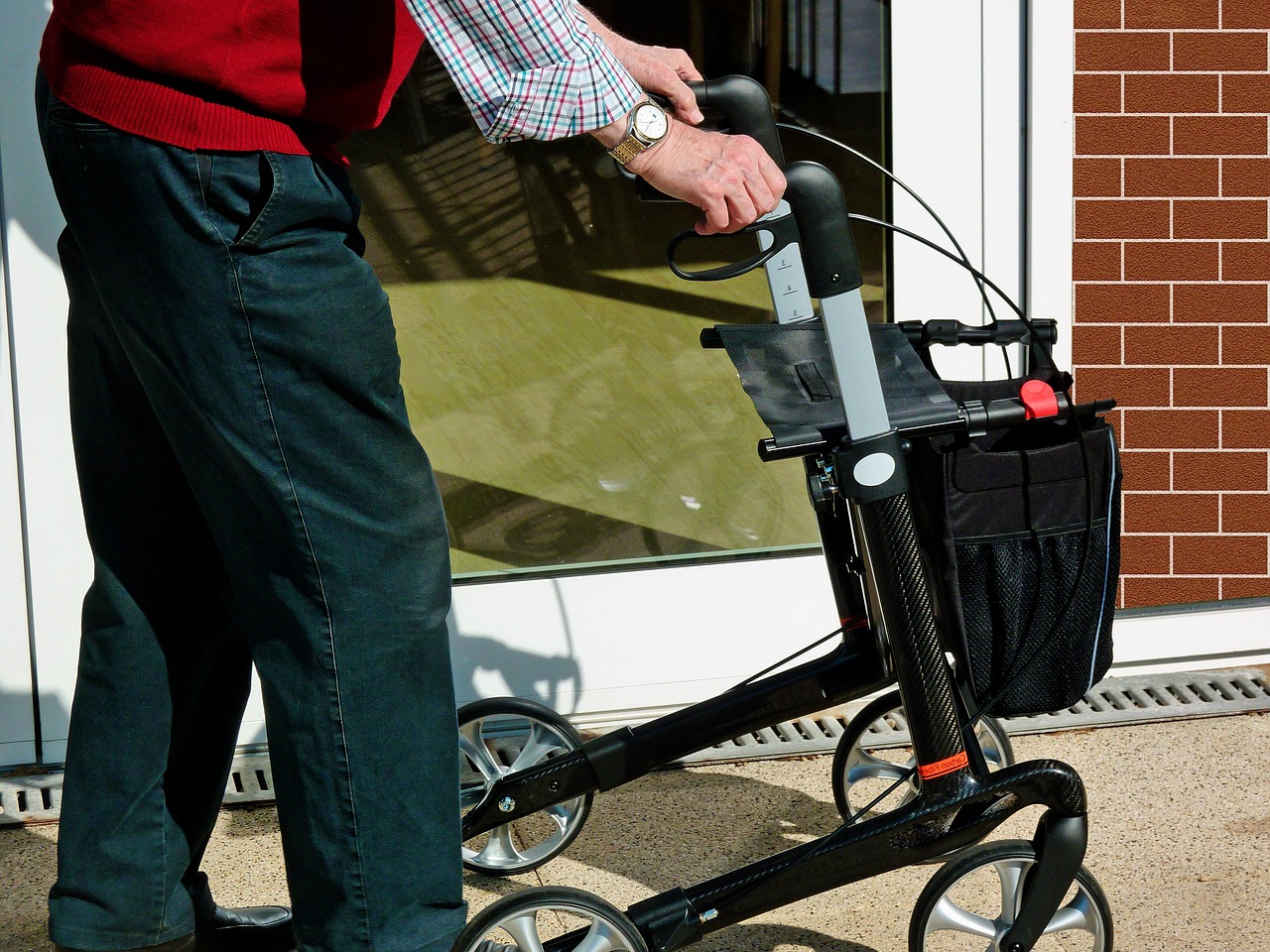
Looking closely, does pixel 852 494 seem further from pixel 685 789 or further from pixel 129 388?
pixel 685 789

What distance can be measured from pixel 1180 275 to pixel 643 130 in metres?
1.89

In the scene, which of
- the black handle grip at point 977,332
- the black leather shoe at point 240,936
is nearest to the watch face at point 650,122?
the black handle grip at point 977,332

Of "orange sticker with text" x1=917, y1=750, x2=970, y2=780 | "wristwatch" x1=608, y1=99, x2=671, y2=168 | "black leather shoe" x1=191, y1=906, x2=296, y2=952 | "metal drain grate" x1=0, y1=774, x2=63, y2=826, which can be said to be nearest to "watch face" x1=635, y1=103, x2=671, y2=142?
"wristwatch" x1=608, y1=99, x2=671, y2=168

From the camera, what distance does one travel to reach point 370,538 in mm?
1377

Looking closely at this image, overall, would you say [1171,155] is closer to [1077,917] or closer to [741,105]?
[741,105]

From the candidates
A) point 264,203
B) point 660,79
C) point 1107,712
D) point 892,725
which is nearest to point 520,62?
point 264,203

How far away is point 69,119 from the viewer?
1.33m

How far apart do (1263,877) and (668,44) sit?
1.89 metres

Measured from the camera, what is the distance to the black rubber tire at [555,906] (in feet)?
5.36

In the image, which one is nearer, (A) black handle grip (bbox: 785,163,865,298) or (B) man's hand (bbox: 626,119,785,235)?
(B) man's hand (bbox: 626,119,785,235)

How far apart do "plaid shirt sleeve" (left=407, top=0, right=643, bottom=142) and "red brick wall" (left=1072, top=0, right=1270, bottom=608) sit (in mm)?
1802

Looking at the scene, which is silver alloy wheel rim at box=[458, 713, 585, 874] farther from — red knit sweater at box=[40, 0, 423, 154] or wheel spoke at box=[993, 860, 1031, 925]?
red knit sweater at box=[40, 0, 423, 154]

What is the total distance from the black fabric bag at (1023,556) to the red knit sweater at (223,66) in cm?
86

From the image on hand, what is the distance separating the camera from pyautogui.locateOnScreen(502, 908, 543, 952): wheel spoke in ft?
5.44
